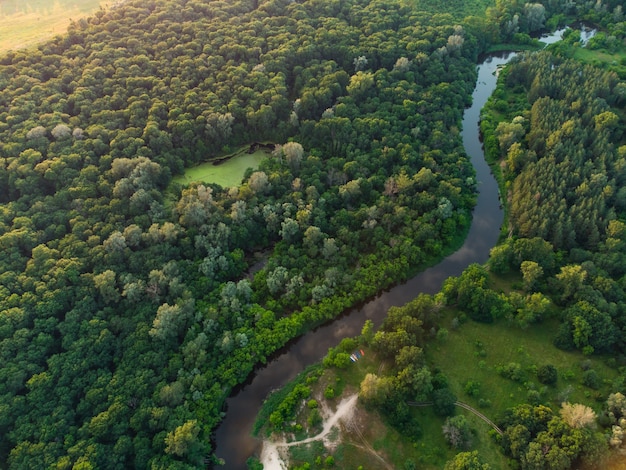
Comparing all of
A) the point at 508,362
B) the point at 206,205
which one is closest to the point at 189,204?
the point at 206,205

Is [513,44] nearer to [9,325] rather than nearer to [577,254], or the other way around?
[577,254]

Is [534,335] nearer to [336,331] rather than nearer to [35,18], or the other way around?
[336,331]

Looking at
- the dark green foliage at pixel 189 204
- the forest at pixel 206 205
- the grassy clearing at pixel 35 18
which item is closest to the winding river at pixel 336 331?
the forest at pixel 206 205

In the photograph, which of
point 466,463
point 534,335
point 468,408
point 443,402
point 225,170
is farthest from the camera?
point 225,170

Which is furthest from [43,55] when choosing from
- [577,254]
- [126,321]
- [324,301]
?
[577,254]

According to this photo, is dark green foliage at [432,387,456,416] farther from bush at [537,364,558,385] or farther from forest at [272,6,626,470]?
bush at [537,364,558,385]

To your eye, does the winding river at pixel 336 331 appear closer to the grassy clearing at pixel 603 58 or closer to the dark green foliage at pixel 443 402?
the dark green foliage at pixel 443 402

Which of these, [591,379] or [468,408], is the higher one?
[591,379]
